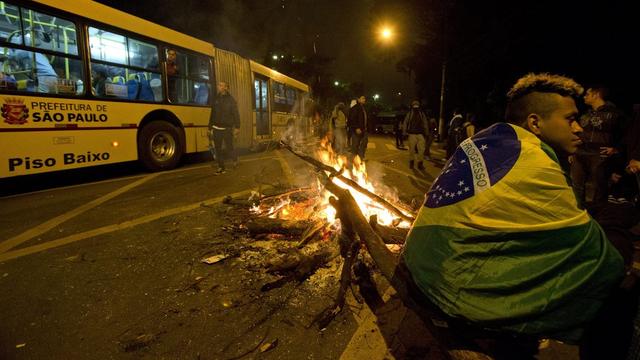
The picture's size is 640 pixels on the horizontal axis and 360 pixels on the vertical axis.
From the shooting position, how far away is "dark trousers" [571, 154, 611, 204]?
5660mm

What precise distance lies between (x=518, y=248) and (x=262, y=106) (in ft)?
46.9

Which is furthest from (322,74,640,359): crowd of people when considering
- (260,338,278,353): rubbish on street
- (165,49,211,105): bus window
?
(165,49,211,105): bus window

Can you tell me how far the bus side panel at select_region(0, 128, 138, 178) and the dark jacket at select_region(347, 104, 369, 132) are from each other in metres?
6.03

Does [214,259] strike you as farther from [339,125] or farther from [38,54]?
[339,125]

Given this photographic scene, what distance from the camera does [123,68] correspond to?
8.27 meters

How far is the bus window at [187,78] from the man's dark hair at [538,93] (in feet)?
30.9

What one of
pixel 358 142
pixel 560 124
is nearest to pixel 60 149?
pixel 358 142

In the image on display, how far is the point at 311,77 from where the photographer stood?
65.0 m

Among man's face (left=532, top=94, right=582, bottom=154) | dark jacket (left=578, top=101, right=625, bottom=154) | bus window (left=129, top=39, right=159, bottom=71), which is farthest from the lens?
bus window (left=129, top=39, right=159, bottom=71)

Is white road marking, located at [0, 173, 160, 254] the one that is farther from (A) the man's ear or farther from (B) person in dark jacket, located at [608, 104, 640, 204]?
(B) person in dark jacket, located at [608, 104, 640, 204]

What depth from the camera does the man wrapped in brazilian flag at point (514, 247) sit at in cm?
143

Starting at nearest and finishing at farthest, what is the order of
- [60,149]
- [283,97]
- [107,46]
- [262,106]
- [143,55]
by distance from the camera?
[60,149]
[107,46]
[143,55]
[262,106]
[283,97]

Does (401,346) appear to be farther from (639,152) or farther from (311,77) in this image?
(311,77)

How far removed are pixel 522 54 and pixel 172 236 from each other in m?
21.1
